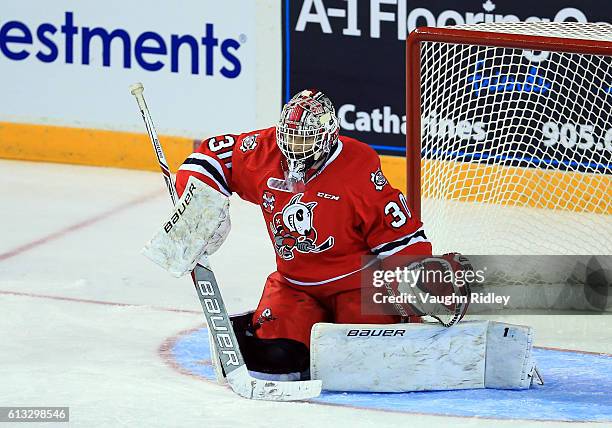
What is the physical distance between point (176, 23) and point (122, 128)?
0.61 m

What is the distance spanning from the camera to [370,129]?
6.45 metres

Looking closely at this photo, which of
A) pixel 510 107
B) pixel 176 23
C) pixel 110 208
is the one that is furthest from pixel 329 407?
pixel 176 23

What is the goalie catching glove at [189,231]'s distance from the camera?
3.99 m

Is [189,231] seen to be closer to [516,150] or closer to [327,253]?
[327,253]

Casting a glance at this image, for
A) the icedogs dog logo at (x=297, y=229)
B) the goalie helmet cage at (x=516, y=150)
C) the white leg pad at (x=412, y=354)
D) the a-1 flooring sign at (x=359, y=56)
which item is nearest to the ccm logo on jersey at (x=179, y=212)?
the icedogs dog logo at (x=297, y=229)

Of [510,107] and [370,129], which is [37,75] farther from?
[510,107]

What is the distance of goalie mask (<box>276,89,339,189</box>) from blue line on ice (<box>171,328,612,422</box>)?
632 millimetres

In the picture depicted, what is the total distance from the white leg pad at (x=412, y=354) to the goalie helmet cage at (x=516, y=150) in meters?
0.92

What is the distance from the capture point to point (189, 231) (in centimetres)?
399

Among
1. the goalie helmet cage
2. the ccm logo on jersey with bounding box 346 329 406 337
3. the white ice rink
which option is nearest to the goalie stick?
the white ice rink

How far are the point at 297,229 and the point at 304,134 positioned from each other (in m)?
0.27

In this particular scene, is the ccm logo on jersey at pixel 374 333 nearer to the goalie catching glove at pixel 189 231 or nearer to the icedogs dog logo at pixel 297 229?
the icedogs dog logo at pixel 297 229

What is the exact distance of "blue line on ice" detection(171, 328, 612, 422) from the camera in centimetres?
376

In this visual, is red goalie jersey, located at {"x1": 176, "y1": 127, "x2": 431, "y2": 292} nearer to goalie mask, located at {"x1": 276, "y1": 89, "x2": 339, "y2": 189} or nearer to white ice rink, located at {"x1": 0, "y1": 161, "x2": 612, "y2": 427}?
goalie mask, located at {"x1": 276, "y1": 89, "x2": 339, "y2": 189}
